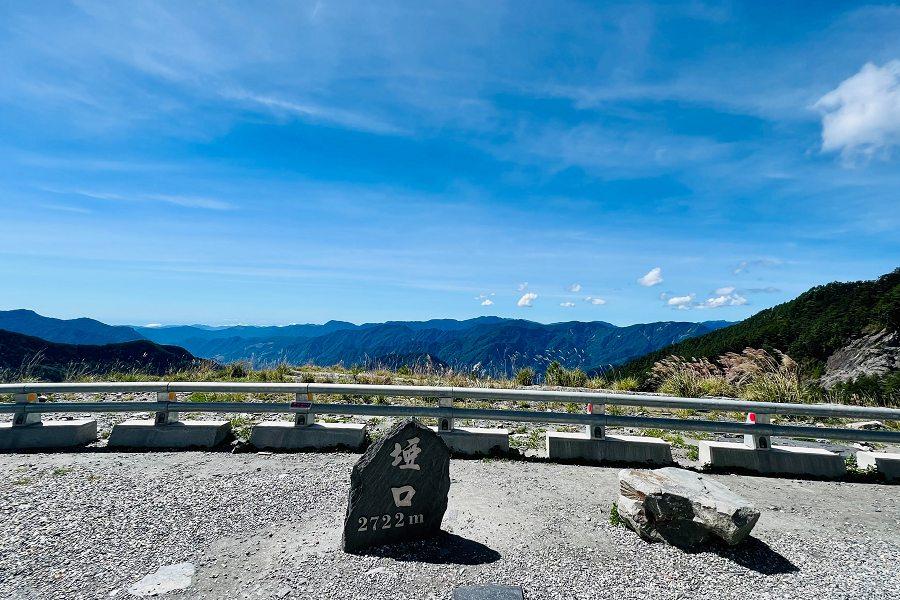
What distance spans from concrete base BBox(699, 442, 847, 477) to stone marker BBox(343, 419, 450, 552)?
183 inches

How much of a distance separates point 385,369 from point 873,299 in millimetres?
26386

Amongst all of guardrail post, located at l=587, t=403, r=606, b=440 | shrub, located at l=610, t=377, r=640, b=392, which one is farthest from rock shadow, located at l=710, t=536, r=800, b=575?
shrub, located at l=610, t=377, r=640, b=392

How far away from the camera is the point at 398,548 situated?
4.60 metres

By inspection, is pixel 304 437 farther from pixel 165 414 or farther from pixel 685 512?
pixel 685 512

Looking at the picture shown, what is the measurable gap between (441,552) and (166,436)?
5.45m

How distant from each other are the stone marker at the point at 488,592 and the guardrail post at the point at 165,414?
6.18 metres

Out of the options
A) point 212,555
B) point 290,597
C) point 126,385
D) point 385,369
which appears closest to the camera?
point 290,597

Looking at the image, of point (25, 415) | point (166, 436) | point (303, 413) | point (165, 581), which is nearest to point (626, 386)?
point (303, 413)

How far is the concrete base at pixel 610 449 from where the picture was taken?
24.3 feet

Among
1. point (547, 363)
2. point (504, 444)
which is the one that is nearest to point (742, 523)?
point (504, 444)

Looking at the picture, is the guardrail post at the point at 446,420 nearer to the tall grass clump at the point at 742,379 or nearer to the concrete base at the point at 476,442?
the concrete base at the point at 476,442

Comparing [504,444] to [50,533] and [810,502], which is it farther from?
[50,533]

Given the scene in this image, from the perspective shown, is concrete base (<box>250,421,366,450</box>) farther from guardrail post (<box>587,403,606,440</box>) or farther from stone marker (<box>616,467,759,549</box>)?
stone marker (<box>616,467,759,549</box>)

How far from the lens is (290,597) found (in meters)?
3.76
